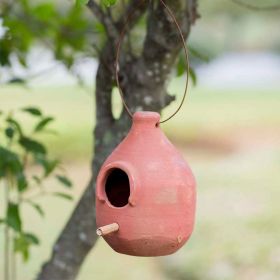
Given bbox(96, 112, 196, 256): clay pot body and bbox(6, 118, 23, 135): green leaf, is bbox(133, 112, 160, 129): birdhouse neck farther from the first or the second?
bbox(6, 118, 23, 135): green leaf

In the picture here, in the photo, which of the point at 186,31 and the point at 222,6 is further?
the point at 222,6

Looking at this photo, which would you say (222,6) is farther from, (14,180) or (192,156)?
(14,180)

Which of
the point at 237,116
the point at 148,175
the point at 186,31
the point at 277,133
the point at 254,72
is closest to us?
the point at 148,175

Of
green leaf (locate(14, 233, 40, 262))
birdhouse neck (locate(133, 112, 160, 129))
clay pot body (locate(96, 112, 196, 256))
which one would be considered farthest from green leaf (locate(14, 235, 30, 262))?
birdhouse neck (locate(133, 112, 160, 129))

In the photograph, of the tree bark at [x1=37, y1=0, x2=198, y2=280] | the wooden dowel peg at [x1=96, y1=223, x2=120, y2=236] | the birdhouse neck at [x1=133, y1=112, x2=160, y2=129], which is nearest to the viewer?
the wooden dowel peg at [x1=96, y1=223, x2=120, y2=236]

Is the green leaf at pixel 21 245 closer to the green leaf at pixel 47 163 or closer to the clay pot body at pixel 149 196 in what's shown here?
the green leaf at pixel 47 163

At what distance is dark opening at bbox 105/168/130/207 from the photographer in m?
2.33

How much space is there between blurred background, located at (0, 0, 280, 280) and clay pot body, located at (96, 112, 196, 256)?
1.03 meters

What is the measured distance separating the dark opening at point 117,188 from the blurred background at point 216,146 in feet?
3.01

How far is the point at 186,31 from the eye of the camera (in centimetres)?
281

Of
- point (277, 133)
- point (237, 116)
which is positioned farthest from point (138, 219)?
point (237, 116)

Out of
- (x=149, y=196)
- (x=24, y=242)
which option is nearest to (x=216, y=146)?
(x=24, y=242)

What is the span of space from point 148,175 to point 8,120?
1.01 m

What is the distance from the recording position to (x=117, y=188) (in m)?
2.36
